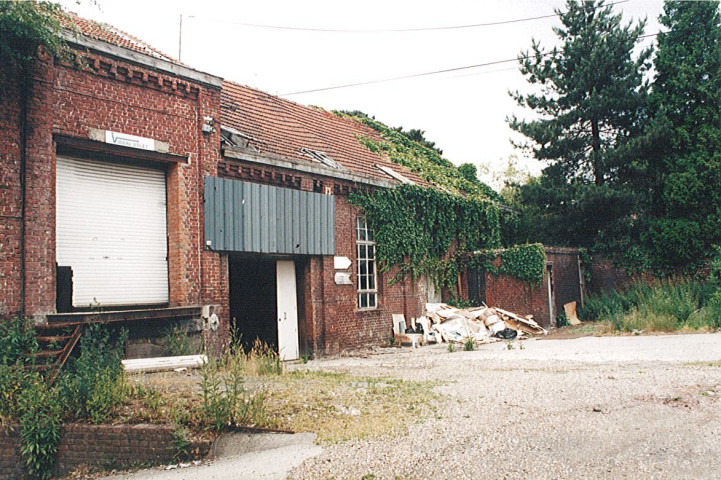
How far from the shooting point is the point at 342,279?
16.7 m

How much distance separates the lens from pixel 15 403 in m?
7.70

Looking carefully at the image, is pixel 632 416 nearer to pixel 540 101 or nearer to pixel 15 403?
pixel 15 403

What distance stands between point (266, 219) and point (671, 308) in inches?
460

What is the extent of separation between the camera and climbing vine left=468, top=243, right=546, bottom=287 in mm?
20875

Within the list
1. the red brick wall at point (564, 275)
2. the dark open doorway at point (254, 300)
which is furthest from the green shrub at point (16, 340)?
the red brick wall at point (564, 275)

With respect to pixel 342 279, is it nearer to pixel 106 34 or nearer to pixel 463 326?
pixel 463 326

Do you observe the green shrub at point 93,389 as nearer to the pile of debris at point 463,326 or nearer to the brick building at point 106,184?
the brick building at point 106,184

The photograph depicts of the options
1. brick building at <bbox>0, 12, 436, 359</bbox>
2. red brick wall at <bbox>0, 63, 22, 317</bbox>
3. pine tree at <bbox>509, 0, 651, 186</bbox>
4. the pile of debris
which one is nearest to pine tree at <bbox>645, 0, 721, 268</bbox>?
pine tree at <bbox>509, 0, 651, 186</bbox>

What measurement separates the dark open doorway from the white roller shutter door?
10.7ft

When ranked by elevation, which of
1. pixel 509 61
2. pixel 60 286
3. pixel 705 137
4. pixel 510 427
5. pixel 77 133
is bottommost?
pixel 510 427

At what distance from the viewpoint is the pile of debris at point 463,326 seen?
18625 mm

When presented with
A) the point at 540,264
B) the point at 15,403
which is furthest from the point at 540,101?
the point at 15,403

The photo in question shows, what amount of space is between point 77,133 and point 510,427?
356 inches

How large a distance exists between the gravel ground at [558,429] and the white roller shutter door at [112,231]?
5217mm
